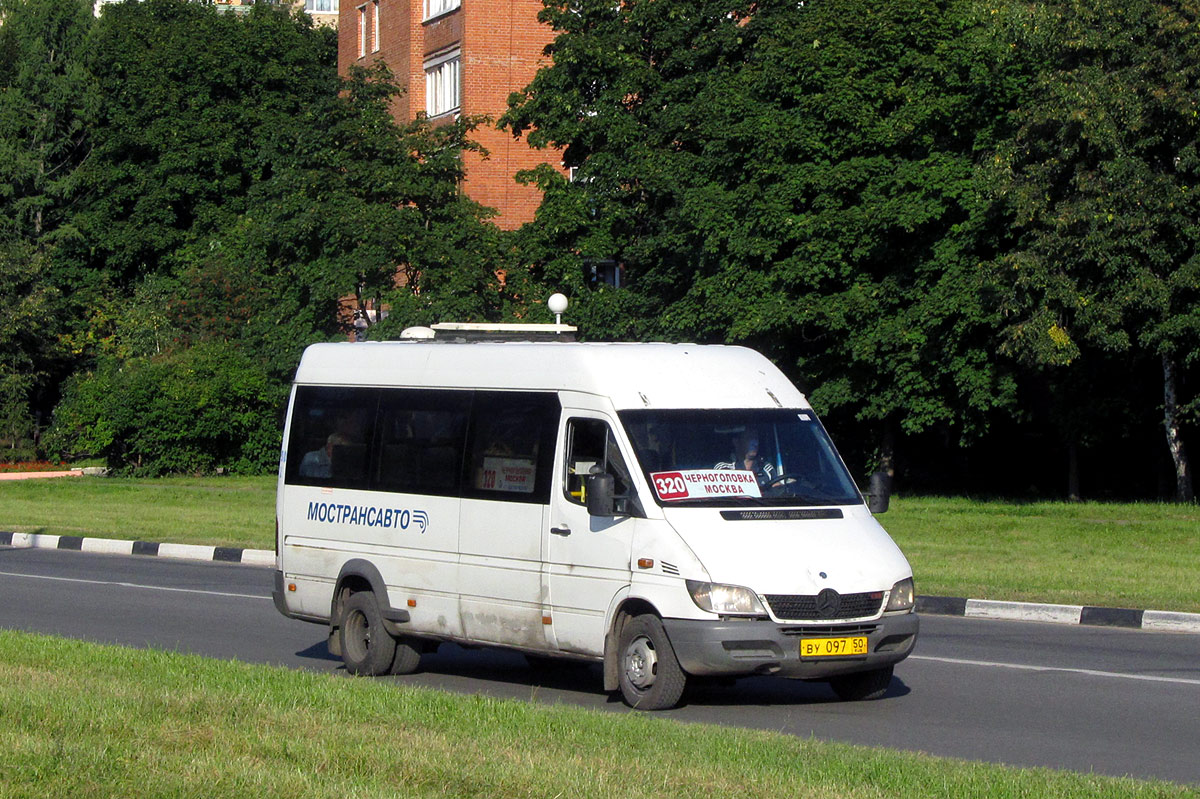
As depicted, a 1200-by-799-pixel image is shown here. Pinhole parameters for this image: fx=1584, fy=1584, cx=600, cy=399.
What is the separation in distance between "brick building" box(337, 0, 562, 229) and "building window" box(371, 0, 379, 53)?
10.5 feet

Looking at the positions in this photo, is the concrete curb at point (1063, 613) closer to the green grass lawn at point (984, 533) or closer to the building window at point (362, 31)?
the green grass lawn at point (984, 533)

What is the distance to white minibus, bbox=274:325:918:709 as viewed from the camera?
30.8 feet

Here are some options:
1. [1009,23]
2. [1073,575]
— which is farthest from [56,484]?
[1073,575]

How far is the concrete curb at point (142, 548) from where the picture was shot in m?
22.6

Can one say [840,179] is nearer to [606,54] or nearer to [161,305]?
[606,54]

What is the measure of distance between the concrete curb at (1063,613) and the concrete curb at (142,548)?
10.1 metres

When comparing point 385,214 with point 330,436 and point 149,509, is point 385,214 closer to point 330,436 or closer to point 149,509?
point 149,509

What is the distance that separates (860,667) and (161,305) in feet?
167

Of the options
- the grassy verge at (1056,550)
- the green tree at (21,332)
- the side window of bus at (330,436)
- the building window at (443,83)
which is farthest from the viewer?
the green tree at (21,332)

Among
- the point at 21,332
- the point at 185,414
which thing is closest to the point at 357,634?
the point at 185,414

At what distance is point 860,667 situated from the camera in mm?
9508

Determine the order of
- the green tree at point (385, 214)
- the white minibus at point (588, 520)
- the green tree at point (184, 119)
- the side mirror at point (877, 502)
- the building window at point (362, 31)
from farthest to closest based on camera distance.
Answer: the green tree at point (184, 119), the building window at point (362, 31), the green tree at point (385, 214), the side mirror at point (877, 502), the white minibus at point (588, 520)

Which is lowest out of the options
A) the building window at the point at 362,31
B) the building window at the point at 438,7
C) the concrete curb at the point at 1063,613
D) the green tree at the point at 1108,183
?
the concrete curb at the point at 1063,613

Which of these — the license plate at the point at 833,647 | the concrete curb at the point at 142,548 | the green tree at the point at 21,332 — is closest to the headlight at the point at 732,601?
the license plate at the point at 833,647
